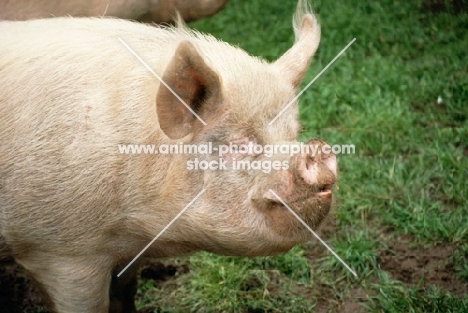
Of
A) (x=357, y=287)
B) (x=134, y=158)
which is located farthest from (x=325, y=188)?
(x=357, y=287)

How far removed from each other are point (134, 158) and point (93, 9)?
1.97 meters

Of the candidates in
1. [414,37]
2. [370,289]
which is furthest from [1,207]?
[414,37]

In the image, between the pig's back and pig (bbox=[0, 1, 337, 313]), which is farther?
the pig's back

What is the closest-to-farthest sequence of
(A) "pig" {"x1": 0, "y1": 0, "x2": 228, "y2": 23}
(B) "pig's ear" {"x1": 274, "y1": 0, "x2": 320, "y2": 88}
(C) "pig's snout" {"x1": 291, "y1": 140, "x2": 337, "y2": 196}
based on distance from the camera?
(C) "pig's snout" {"x1": 291, "y1": 140, "x2": 337, "y2": 196} < (B) "pig's ear" {"x1": 274, "y1": 0, "x2": 320, "y2": 88} < (A) "pig" {"x1": 0, "y1": 0, "x2": 228, "y2": 23}

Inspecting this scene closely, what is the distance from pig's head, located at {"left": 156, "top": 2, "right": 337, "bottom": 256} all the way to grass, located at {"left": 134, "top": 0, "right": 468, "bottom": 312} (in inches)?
46.3

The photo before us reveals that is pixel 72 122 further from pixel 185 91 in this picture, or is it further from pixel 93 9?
pixel 93 9

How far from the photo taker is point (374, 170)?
5258mm

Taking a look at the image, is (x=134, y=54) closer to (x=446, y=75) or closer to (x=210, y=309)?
(x=210, y=309)

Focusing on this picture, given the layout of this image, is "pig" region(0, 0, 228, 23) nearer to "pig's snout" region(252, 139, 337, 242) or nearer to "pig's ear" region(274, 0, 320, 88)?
"pig's ear" region(274, 0, 320, 88)

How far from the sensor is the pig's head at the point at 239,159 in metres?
2.87

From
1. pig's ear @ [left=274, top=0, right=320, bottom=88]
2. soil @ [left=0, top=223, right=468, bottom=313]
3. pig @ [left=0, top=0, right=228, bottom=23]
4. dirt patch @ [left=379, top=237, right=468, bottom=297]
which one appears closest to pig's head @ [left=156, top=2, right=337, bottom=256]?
pig's ear @ [left=274, top=0, right=320, bottom=88]

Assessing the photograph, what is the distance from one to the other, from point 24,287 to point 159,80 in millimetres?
2135

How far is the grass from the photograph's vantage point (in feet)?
14.1

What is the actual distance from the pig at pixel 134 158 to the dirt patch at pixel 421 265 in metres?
1.52
